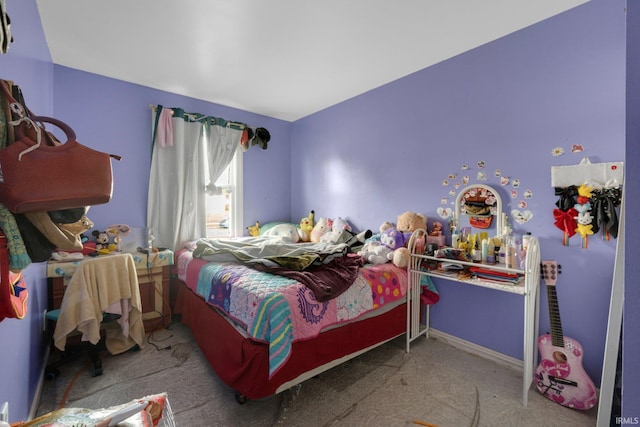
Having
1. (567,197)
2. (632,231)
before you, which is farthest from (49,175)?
(567,197)

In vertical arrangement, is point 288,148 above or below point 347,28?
below

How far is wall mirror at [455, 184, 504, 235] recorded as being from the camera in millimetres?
2232

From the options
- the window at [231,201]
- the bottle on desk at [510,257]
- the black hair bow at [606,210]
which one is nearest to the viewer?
the black hair bow at [606,210]

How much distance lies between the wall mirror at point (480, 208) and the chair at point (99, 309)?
2.79 meters

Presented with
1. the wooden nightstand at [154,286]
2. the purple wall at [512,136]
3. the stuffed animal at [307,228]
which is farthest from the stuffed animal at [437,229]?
the wooden nightstand at [154,286]

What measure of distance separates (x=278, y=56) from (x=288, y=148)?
1916 mm

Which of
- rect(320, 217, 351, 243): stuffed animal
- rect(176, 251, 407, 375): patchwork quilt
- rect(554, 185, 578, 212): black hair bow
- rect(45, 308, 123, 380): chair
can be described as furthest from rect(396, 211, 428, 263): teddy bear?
rect(45, 308, 123, 380): chair

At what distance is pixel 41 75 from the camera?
1.98 meters

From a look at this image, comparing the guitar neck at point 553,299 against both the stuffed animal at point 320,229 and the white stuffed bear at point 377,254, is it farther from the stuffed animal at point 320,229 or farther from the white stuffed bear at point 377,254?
the stuffed animal at point 320,229

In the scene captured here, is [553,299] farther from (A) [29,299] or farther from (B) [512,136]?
(A) [29,299]

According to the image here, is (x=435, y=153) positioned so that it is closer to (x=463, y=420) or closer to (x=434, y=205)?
(x=434, y=205)

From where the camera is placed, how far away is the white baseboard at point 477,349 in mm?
2176

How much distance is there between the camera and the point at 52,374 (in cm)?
196

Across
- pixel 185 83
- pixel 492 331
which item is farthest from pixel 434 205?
pixel 185 83
